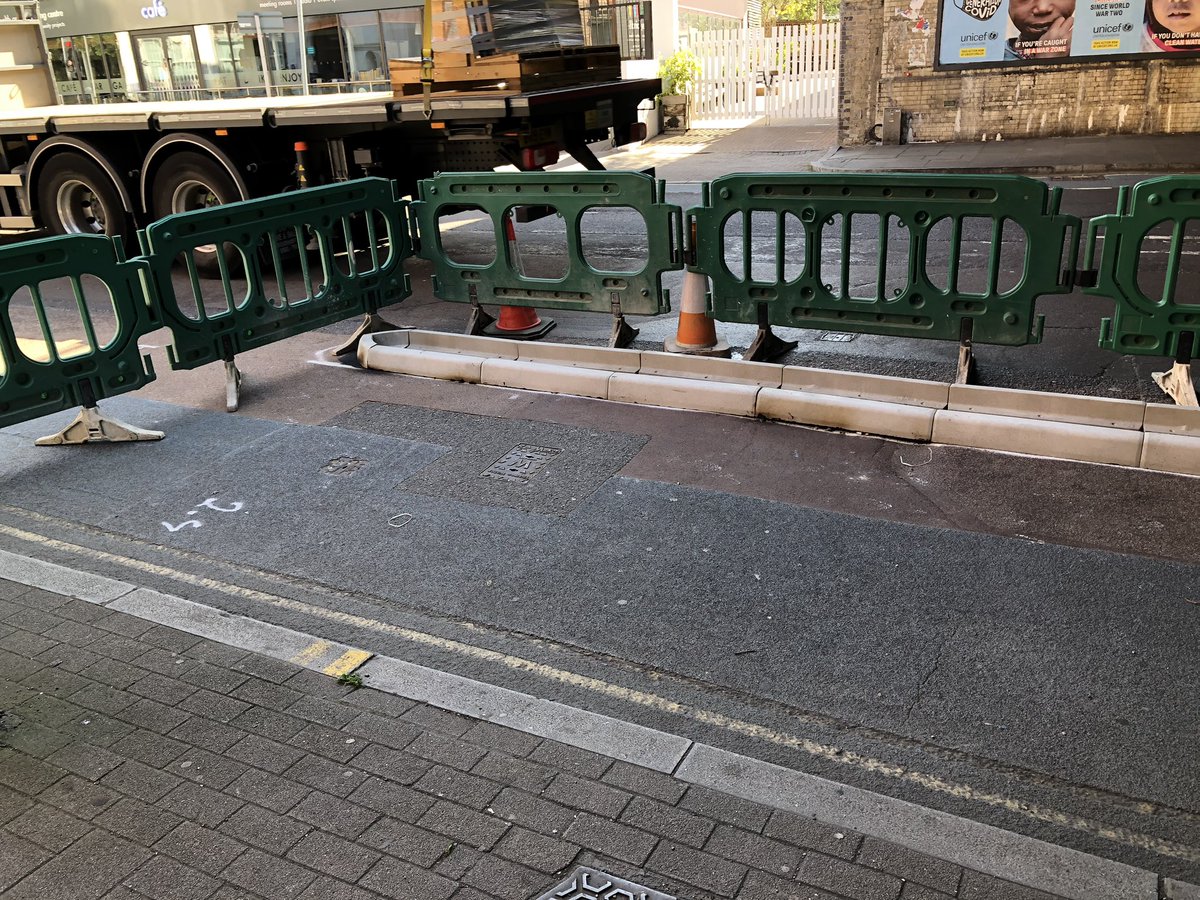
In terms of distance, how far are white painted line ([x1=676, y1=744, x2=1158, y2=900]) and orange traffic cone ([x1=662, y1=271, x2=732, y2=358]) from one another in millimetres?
4232

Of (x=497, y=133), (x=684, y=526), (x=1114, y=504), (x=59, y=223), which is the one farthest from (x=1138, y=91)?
(x=59, y=223)

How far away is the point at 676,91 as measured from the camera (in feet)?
76.8

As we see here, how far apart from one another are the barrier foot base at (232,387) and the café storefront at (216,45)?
12286 millimetres

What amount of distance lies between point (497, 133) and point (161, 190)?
14.6 feet

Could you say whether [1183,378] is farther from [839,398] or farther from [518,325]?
[518,325]

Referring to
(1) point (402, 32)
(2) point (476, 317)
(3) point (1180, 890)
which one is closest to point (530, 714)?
(3) point (1180, 890)

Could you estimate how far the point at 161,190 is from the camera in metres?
11.5

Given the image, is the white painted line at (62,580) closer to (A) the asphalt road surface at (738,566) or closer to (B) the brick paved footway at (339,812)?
(A) the asphalt road surface at (738,566)

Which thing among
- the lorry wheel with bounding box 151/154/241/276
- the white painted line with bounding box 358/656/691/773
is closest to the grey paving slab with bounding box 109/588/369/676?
the white painted line with bounding box 358/656/691/773

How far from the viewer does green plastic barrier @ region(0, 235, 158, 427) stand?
6211mm

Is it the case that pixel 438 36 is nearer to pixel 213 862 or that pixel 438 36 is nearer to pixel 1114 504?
pixel 1114 504

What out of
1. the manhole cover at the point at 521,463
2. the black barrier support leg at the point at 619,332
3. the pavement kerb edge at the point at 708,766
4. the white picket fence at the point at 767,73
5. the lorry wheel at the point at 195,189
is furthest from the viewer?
the white picket fence at the point at 767,73

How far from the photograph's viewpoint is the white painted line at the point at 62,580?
481 centimetres

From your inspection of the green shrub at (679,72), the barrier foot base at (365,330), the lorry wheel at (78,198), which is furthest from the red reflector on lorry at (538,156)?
the green shrub at (679,72)
